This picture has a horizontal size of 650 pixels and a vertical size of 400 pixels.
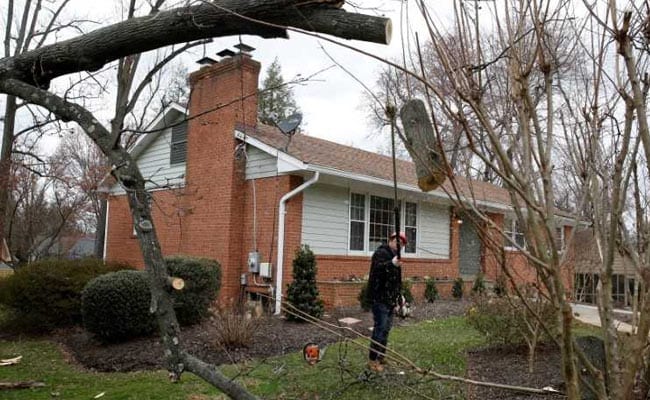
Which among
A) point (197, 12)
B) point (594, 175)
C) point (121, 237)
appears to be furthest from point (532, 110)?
point (121, 237)

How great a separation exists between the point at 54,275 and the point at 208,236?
4.03 metres

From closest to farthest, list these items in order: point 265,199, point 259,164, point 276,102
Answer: point 265,199, point 259,164, point 276,102

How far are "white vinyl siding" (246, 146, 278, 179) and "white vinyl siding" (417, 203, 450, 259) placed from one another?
17.9 ft

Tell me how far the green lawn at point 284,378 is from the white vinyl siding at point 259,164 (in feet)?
17.7

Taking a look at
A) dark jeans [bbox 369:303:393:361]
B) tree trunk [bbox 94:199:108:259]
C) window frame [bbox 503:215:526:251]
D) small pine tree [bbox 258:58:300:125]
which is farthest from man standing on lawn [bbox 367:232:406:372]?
small pine tree [bbox 258:58:300:125]

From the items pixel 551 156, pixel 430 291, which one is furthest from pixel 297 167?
pixel 551 156

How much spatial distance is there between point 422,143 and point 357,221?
1221cm

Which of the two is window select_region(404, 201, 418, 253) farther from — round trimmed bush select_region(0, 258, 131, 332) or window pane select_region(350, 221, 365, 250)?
round trimmed bush select_region(0, 258, 131, 332)

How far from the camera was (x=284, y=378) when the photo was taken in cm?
650

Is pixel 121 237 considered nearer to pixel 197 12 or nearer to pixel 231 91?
pixel 231 91

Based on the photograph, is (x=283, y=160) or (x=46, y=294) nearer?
(x=46, y=294)

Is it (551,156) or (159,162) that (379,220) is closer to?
(159,162)

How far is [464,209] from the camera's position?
2066 mm

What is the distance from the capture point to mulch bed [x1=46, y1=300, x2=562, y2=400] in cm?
625
